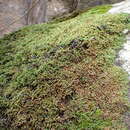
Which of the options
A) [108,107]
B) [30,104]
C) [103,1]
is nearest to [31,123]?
[30,104]

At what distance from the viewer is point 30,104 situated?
2.32 meters

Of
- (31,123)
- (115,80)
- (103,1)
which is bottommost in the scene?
(103,1)

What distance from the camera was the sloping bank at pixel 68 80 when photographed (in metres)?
2.11

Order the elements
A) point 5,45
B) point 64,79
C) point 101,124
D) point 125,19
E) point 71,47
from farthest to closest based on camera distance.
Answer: point 5,45, point 125,19, point 71,47, point 64,79, point 101,124

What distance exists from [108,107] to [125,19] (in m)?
1.44

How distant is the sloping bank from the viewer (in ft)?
6.93

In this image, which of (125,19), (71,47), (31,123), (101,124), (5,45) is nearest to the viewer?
(101,124)

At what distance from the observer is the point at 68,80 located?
238 centimetres

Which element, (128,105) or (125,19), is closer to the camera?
(128,105)

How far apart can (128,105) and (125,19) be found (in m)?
1.40

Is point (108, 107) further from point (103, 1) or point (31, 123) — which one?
point (103, 1)

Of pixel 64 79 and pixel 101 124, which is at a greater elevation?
pixel 64 79

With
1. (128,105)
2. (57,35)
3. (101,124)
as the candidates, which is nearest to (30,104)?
(101,124)

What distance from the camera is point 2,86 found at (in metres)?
2.71
